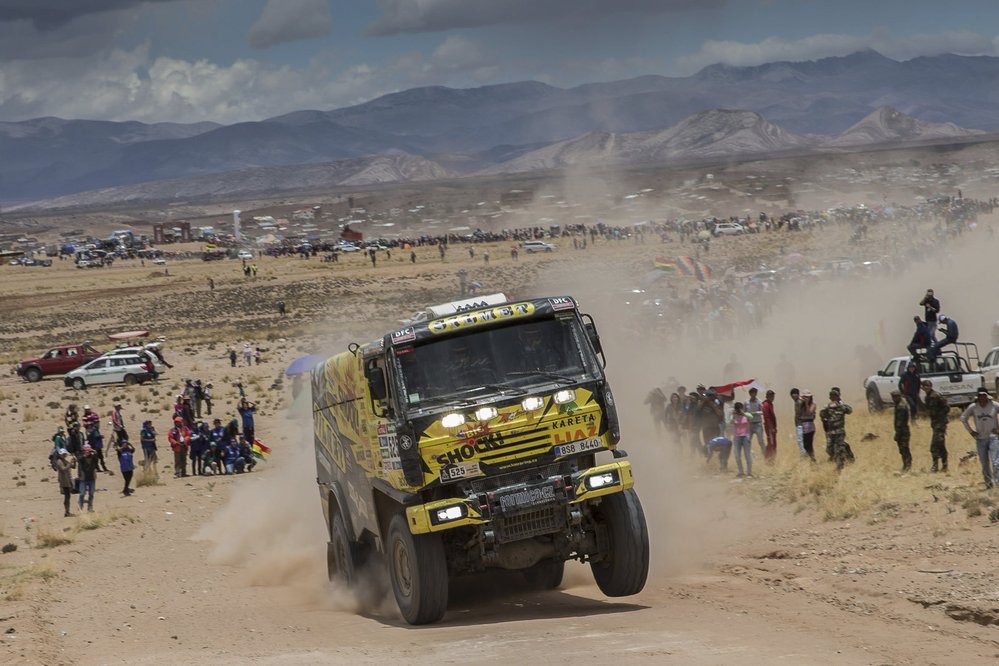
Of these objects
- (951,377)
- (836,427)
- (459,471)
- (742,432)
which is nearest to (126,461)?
(742,432)

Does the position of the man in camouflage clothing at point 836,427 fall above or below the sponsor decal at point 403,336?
below

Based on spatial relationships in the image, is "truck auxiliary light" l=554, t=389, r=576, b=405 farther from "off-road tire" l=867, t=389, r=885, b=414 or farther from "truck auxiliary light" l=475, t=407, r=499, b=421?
"off-road tire" l=867, t=389, r=885, b=414

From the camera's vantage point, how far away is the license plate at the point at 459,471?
1288 centimetres

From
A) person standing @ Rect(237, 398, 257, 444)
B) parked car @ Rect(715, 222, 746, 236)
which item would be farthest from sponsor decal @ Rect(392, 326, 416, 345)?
parked car @ Rect(715, 222, 746, 236)

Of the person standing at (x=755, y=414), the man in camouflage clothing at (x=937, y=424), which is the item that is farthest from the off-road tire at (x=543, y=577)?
the person standing at (x=755, y=414)

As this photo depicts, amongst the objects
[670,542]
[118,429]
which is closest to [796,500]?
[670,542]

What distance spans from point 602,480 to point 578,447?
0.43 metres

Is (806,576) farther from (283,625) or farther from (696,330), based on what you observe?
(696,330)

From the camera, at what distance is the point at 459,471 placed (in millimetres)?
12906

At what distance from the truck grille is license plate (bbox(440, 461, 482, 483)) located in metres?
0.56

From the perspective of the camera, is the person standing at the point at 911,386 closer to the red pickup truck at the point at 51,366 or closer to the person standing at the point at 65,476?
the person standing at the point at 65,476

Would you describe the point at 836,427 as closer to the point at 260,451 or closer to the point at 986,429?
the point at 986,429

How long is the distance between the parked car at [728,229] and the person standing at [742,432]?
256ft

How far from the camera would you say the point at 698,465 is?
25.2 meters
